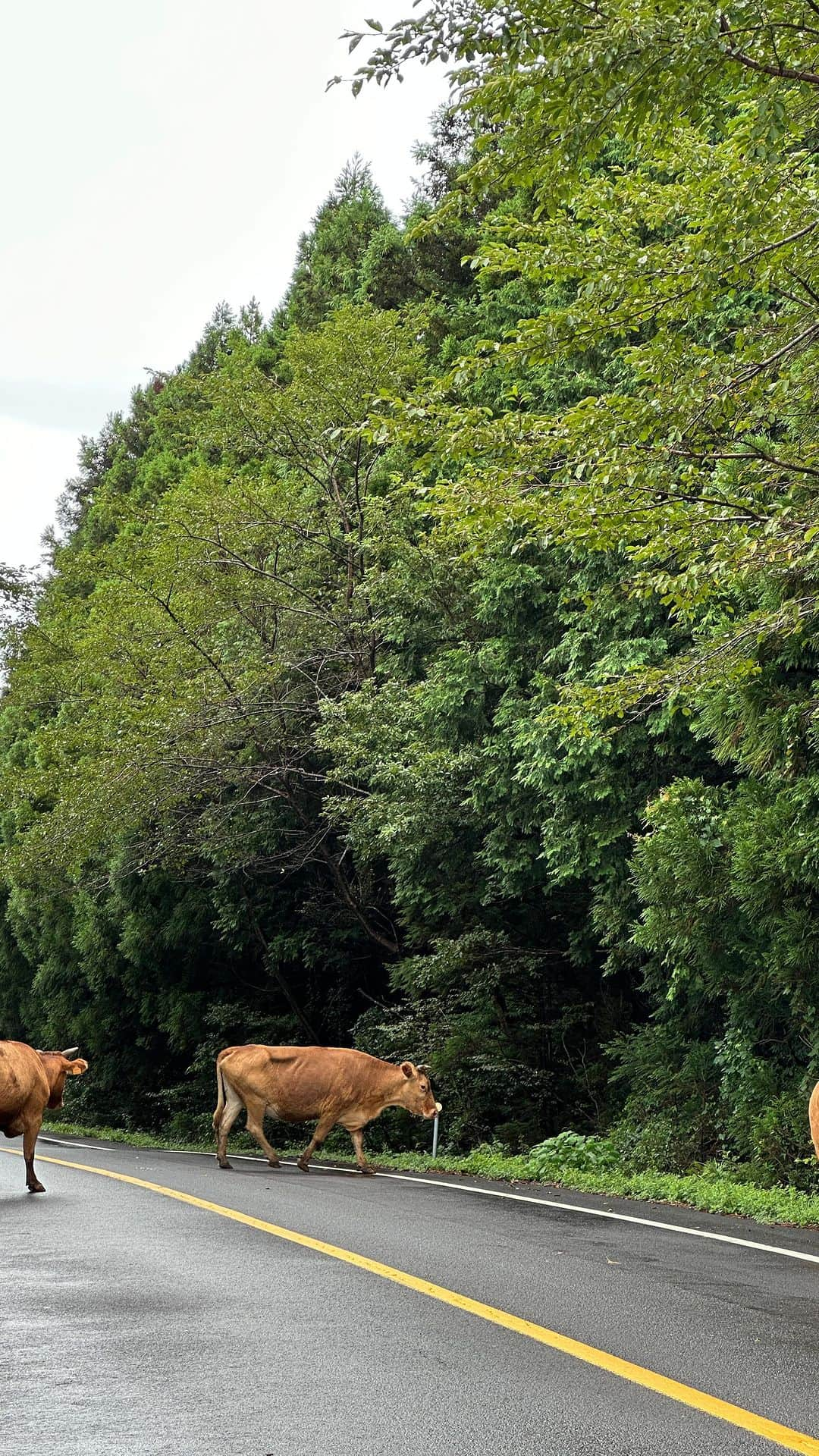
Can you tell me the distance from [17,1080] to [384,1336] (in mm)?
6241

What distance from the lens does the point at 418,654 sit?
2378 centimetres

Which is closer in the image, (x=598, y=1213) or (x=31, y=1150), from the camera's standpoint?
(x=598, y=1213)

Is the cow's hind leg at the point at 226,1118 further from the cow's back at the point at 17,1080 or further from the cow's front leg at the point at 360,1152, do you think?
the cow's back at the point at 17,1080

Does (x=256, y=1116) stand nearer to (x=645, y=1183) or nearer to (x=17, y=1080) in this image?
(x=645, y=1183)

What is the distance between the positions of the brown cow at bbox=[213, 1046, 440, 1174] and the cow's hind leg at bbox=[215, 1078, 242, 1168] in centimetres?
25

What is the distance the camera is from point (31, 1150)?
1174 cm

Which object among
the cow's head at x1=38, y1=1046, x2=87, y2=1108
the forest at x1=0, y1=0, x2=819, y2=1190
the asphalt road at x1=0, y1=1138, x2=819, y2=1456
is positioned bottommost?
the asphalt road at x1=0, y1=1138, x2=819, y2=1456

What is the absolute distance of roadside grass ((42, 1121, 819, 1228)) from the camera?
11.7 m

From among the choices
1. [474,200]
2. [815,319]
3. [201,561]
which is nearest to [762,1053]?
[815,319]

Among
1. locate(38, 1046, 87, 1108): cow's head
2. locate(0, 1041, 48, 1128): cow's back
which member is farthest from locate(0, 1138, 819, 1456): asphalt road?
locate(38, 1046, 87, 1108): cow's head

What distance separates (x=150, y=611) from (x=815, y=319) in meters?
18.5

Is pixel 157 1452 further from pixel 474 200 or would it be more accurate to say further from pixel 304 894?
pixel 304 894

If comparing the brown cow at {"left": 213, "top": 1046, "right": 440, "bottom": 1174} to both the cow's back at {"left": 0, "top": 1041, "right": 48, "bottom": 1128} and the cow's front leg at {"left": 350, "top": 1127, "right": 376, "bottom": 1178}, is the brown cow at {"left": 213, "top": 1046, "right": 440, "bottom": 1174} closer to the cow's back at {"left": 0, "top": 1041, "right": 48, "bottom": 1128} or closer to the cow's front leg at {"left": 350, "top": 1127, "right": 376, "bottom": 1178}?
the cow's front leg at {"left": 350, "top": 1127, "right": 376, "bottom": 1178}

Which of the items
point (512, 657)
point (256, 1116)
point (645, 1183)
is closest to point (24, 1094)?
point (256, 1116)
